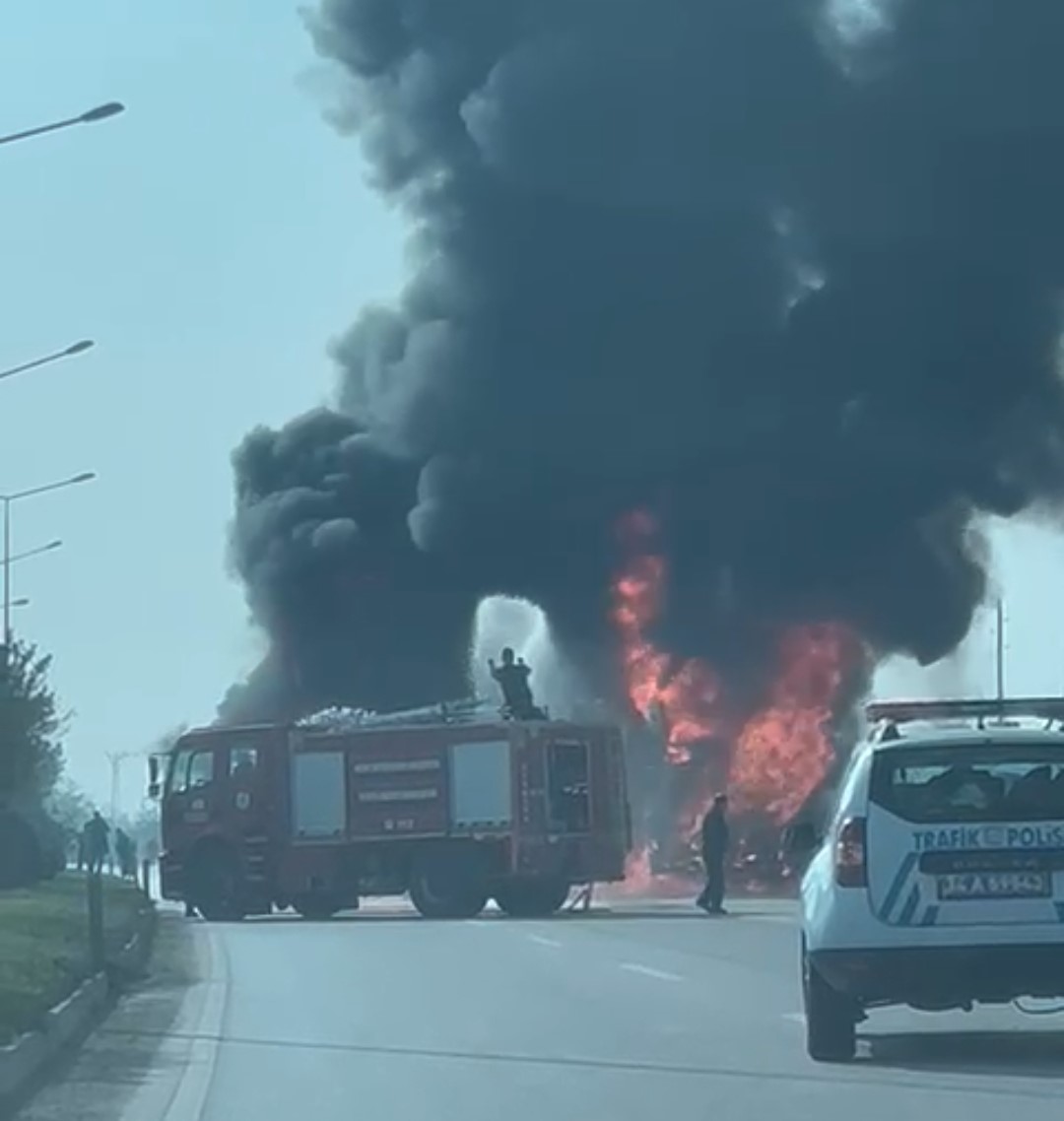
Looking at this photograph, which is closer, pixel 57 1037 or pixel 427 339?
pixel 57 1037

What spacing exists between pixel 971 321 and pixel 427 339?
36.1 feet

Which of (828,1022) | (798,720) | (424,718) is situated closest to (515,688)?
(424,718)

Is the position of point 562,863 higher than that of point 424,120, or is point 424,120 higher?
point 424,120

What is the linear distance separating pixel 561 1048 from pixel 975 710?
3.22m

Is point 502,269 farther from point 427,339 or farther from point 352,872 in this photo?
point 352,872

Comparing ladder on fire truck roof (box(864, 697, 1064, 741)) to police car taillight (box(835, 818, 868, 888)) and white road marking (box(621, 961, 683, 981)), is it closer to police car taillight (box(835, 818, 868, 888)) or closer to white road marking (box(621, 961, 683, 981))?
police car taillight (box(835, 818, 868, 888))

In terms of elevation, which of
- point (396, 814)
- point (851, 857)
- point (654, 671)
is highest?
point (654, 671)

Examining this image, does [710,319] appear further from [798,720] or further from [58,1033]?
[58,1033]

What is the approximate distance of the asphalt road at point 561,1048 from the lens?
48.6 feet

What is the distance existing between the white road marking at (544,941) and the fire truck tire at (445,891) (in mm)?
8061

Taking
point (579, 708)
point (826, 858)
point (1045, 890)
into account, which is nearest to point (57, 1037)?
point (826, 858)

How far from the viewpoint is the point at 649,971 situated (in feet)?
86.0

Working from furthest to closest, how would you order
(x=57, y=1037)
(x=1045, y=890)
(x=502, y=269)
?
(x=502, y=269) < (x=57, y=1037) < (x=1045, y=890)

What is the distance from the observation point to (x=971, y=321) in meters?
55.7
